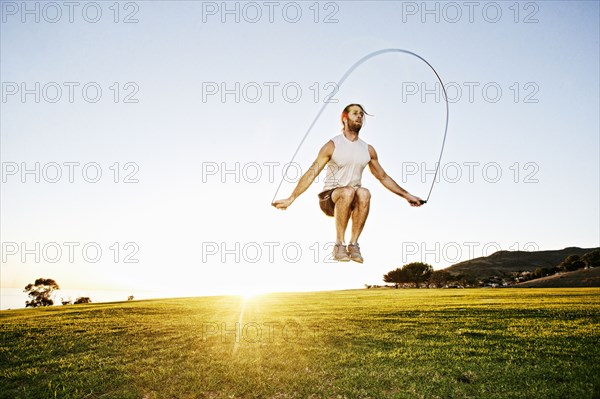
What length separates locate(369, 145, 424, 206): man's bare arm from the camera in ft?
27.4

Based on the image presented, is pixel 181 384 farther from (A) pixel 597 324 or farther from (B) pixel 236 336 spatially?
(A) pixel 597 324

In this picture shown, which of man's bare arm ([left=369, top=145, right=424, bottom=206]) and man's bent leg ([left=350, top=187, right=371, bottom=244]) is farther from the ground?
man's bare arm ([left=369, top=145, right=424, bottom=206])

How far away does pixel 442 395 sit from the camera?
1486 centimetres

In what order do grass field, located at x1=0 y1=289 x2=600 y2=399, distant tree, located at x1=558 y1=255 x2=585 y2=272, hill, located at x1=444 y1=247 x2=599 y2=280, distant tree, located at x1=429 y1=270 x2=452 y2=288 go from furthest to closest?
hill, located at x1=444 y1=247 x2=599 y2=280
distant tree, located at x1=429 y1=270 x2=452 y2=288
distant tree, located at x1=558 y1=255 x2=585 y2=272
grass field, located at x1=0 y1=289 x2=600 y2=399

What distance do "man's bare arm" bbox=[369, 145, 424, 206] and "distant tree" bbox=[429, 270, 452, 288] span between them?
79.6 metres

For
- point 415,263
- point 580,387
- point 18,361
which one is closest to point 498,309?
point 580,387

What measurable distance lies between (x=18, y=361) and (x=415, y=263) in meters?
77.4

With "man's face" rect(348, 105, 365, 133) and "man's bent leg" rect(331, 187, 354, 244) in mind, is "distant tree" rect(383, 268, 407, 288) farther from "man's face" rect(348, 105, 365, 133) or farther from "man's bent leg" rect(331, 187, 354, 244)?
"man's face" rect(348, 105, 365, 133)

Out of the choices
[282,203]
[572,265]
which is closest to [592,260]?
[572,265]

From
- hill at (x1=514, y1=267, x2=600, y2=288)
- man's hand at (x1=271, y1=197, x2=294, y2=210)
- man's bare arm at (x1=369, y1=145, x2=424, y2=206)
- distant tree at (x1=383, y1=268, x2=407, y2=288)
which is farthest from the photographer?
distant tree at (x1=383, y1=268, x2=407, y2=288)

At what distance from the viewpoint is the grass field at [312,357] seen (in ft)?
51.8

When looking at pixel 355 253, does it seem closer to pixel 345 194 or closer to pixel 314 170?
pixel 345 194

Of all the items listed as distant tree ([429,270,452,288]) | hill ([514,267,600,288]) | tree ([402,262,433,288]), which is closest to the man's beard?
hill ([514,267,600,288])

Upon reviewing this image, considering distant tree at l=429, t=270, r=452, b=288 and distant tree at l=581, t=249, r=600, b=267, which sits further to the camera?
distant tree at l=429, t=270, r=452, b=288
